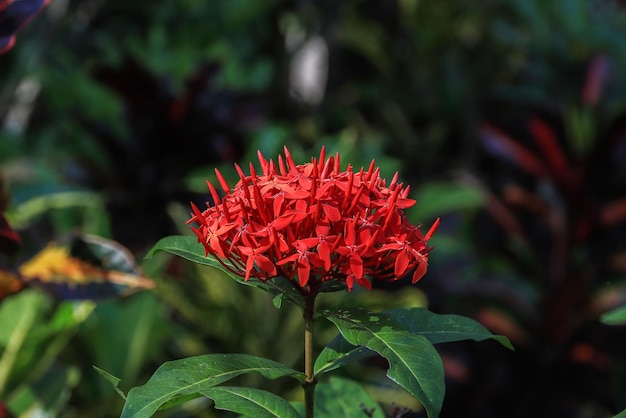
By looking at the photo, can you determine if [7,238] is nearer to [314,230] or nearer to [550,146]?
[314,230]

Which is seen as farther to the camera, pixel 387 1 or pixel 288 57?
pixel 387 1

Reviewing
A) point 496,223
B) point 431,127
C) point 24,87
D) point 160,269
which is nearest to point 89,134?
point 160,269

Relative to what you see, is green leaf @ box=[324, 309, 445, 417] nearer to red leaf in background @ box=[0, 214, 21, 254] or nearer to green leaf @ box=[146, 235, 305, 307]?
green leaf @ box=[146, 235, 305, 307]

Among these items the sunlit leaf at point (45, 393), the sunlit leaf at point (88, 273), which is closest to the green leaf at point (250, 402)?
the sunlit leaf at point (88, 273)

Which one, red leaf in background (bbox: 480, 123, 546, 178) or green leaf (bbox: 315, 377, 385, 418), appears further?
red leaf in background (bbox: 480, 123, 546, 178)

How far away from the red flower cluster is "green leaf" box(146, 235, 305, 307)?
→ 0.9 inches

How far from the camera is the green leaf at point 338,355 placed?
111 cm

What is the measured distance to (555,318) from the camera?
105 inches

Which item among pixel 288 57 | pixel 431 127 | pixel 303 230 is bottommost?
pixel 431 127

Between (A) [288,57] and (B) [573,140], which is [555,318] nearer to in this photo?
(B) [573,140]

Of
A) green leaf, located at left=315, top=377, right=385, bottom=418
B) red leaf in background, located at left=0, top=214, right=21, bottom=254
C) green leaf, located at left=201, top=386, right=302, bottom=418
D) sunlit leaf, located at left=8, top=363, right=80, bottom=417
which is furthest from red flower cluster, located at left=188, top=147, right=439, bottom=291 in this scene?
sunlit leaf, located at left=8, top=363, right=80, bottom=417

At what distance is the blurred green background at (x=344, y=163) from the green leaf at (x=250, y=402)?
2.92 feet

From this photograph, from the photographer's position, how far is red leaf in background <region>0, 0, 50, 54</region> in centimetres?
149

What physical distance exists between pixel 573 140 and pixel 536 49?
1110 mm
